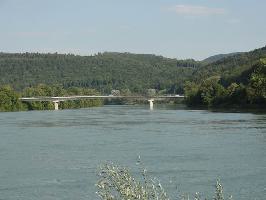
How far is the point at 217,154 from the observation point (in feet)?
117

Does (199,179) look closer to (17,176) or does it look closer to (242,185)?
(242,185)

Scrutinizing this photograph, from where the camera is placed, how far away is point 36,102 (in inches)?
5300

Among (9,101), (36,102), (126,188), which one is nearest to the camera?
(126,188)

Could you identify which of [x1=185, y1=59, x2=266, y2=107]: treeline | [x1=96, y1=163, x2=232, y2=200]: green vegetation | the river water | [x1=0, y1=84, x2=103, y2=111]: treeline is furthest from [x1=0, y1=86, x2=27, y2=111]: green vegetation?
[x1=96, y1=163, x2=232, y2=200]: green vegetation

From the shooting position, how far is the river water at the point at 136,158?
24.8 m

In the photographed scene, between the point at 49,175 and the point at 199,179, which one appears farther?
the point at 49,175

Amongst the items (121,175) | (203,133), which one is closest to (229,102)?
(203,133)

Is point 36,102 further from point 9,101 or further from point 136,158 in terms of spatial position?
point 136,158

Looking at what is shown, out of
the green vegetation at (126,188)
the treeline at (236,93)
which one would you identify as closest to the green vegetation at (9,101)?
the treeline at (236,93)

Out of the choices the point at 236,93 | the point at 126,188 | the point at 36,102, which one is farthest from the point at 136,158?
the point at 36,102

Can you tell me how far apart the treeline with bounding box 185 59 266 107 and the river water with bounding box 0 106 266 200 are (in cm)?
4263

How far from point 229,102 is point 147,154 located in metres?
70.4

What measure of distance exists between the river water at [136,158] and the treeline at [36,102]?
69802 mm

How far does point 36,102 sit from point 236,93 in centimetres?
5068
